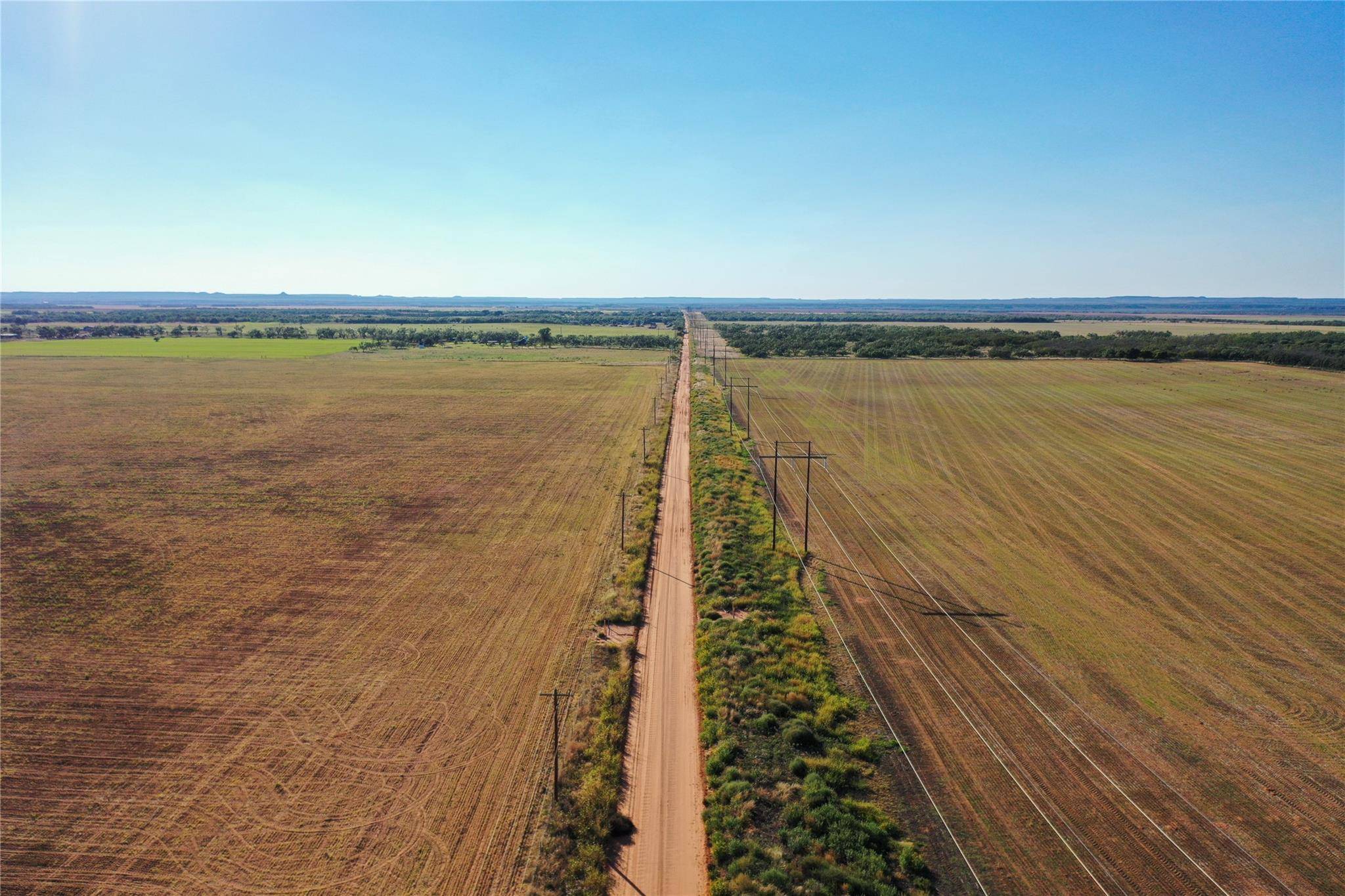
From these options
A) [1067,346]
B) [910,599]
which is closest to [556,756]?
[910,599]

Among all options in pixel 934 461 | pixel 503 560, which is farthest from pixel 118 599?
pixel 934 461

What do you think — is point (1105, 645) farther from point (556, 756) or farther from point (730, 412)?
point (730, 412)

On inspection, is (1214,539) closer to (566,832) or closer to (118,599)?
(566,832)

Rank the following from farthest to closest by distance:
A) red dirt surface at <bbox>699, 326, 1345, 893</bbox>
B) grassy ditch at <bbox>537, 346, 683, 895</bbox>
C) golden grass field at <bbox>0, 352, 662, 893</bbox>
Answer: red dirt surface at <bbox>699, 326, 1345, 893</bbox> → golden grass field at <bbox>0, 352, 662, 893</bbox> → grassy ditch at <bbox>537, 346, 683, 895</bbox>

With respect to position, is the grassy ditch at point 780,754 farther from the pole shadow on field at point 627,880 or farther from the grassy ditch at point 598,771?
the grassy ditch at point 598,771

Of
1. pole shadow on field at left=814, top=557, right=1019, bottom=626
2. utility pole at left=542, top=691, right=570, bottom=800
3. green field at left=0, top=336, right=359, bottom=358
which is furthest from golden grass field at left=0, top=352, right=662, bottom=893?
green field at left=0, top=336, right=359, bottom=358

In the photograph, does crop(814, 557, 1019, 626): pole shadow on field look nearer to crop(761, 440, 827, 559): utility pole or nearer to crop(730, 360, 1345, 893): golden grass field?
crop(730, 360, 1345, 893): golden grass field

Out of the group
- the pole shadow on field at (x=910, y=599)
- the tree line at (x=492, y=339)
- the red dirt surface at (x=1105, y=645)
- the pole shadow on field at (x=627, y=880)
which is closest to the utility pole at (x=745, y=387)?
the red dirt surface at (x=1105, y=645)
